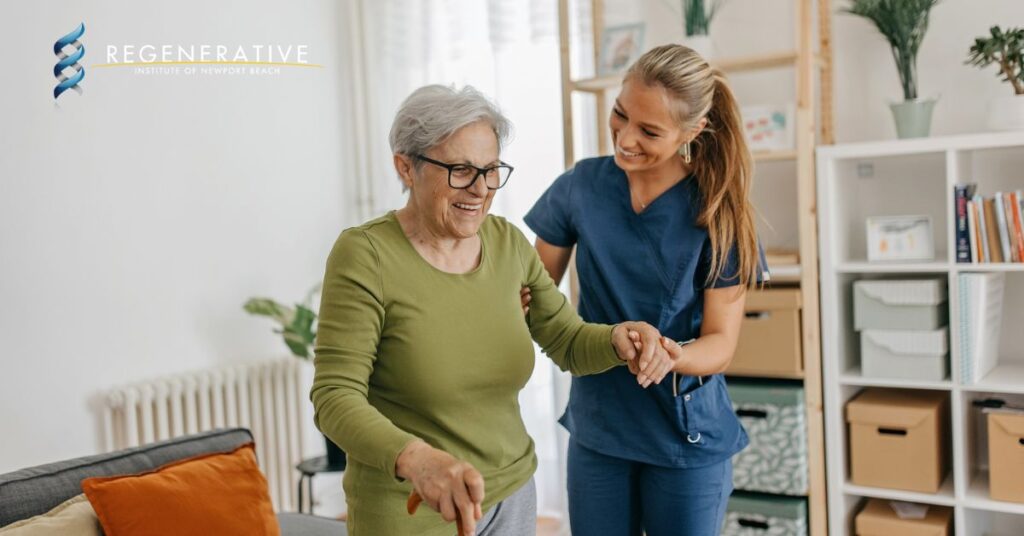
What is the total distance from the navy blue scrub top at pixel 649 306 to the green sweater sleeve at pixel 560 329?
285mm

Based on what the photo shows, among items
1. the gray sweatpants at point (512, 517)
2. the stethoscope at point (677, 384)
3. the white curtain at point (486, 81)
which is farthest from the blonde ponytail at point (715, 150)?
the white curtain at point (486, 81)

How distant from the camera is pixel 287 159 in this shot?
150 inches

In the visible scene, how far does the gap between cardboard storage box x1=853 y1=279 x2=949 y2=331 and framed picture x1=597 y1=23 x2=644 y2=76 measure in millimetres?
1024

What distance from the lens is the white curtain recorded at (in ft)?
12.3

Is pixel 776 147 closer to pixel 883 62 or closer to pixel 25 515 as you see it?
pixel 883 62

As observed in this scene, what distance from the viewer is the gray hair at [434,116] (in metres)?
1.44

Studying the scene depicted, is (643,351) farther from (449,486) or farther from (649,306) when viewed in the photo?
(449,486)

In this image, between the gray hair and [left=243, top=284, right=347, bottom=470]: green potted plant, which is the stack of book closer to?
the gray hair

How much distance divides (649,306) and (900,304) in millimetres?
1228

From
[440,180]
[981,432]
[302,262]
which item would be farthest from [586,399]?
[302,262]

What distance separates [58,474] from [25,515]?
123 mm

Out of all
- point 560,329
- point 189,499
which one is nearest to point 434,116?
point 560,329

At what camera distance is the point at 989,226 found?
2730 millimetres

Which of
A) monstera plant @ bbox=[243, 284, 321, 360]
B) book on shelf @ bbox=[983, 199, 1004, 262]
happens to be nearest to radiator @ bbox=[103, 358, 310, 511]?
monstera plant @ bbox=[243, 284, 321, 360]
